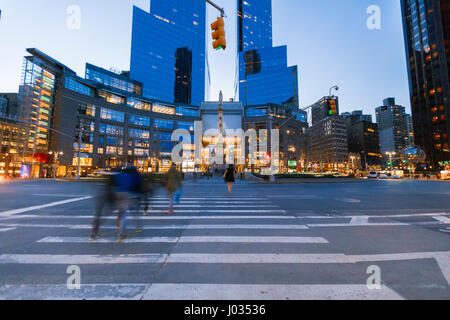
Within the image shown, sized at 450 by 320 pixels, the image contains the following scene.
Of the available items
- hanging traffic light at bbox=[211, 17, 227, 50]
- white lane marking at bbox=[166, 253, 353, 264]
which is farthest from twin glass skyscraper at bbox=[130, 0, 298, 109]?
white lane marking at bbox=[166, 253, 353, 264]

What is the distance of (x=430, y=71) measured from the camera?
248ft

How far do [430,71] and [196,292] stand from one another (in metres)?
116

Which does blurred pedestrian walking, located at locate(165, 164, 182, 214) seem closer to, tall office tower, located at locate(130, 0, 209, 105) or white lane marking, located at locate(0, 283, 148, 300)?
white lane marking, located at locate(0, 283, 148, 300)

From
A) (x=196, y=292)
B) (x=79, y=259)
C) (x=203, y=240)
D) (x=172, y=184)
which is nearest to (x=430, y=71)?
(x=172, y=184)

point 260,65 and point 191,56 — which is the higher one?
point 260,65

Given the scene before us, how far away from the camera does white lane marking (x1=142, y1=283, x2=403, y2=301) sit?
2.30 meters

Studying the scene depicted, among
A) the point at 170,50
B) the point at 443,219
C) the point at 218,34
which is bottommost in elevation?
the point at 443,219

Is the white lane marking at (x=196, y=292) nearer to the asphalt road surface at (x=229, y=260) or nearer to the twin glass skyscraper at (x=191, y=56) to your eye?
the asphalt road surface at (x=229, y=260)

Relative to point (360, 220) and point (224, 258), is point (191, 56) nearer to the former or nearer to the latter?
point (360, 220)

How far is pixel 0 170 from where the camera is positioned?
187 ft

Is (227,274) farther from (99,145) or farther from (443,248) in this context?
(99,145)

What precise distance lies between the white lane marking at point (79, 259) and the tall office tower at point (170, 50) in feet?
327

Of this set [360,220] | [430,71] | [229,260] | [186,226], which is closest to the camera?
[229,260]

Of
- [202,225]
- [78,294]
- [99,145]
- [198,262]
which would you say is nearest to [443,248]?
[198,262]
